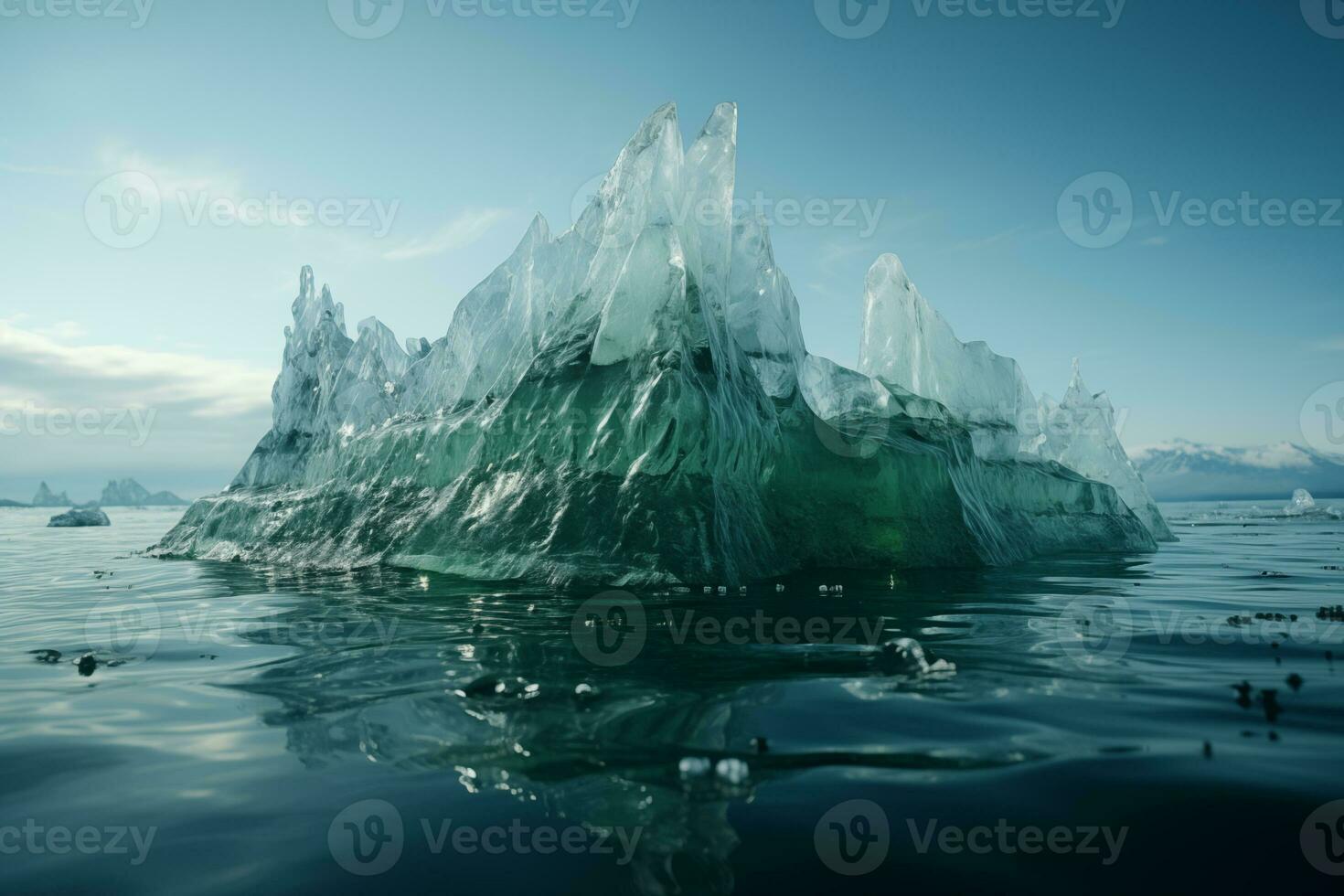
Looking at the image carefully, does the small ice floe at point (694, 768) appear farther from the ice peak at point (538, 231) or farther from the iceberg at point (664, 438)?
the ice peak at point (538, 231)

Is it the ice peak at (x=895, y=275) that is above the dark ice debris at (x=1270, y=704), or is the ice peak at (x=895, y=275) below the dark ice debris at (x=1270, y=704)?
above

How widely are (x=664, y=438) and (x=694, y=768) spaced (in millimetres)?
9801

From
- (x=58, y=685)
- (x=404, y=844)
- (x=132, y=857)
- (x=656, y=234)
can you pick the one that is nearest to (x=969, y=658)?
(x=404, y=844)

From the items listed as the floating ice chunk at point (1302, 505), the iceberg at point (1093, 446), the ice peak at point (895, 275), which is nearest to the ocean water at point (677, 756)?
the ice peak at point (895, 275)

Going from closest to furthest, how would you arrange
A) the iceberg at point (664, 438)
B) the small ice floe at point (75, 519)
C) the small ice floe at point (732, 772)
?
the small ice floe at point (732, 772) → the iceberg at point (664, 438) → the small ice floe at point (75, 519)

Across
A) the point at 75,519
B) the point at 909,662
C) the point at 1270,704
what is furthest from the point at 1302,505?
the point at 75,519

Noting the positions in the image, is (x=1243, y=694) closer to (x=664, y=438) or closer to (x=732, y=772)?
(x=732, y=772)

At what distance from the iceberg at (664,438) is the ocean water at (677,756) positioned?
16.7 ft

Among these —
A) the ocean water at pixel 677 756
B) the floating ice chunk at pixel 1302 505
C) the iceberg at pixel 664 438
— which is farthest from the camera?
the floating ice chunk at pixel 1302 505

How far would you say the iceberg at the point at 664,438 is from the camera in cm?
1379

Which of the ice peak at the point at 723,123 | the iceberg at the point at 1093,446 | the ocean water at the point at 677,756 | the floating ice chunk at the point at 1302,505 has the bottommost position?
the ocean water at the point at 677,756

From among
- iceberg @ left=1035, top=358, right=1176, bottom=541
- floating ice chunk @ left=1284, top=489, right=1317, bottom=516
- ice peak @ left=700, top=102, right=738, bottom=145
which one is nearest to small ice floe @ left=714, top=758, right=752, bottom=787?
ice peak @ left=700, top=102, right=738, bottom=145

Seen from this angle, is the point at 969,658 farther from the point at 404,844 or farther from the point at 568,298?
the point at 568,298

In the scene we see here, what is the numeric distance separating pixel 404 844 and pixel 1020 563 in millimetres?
18680
